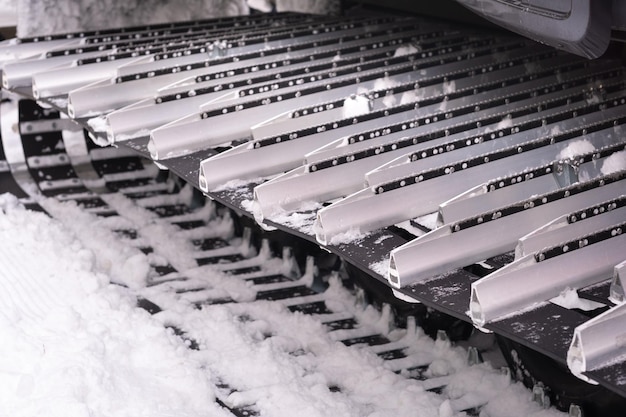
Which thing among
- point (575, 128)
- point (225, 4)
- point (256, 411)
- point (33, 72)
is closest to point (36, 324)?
point (256, 411)

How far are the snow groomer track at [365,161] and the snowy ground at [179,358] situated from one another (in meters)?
0.07

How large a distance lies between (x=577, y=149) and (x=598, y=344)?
1152 mm

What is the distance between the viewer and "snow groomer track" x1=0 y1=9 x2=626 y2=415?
213 centimetres

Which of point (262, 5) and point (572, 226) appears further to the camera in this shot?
point (262, 5)

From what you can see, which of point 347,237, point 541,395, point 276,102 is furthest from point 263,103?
point 541,395

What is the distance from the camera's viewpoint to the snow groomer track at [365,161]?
2127 millimetres

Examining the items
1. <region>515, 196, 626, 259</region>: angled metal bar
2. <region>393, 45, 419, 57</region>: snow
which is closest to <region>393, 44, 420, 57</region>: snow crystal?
<region>393, 45, 419, 57</region>: snow

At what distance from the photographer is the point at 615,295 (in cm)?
201

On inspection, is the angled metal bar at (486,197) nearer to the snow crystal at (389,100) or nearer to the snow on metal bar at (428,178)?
the snow on metal bar at (428,178)

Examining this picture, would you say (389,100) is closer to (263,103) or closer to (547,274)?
(263,103)

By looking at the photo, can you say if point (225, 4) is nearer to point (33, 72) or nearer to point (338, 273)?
point (33, 72)

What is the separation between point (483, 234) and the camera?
7.49 feet

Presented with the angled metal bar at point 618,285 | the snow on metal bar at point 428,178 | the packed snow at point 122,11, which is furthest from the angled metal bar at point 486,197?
the packed snow at point 122,11

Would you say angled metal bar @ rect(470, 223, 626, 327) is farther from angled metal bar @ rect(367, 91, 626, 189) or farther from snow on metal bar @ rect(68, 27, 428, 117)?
snow on metal bar @ rect(68, 27, 428, 117)
